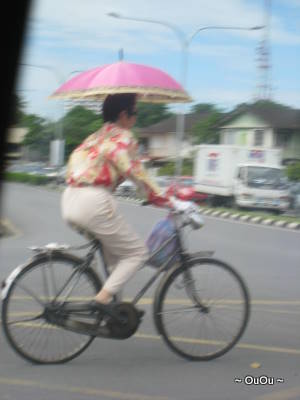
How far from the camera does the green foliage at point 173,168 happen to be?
4912 centimetres

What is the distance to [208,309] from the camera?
470 centimetres

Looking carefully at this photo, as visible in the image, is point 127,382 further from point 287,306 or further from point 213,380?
point 287,306

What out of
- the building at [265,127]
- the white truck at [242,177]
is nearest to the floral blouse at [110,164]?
the white truck at [242,177]

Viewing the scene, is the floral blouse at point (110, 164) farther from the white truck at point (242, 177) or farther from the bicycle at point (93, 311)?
the white truck at point (242, 177)

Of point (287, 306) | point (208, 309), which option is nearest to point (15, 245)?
point (287, 306)

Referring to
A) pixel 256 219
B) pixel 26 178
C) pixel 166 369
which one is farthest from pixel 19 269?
pixel 26 178

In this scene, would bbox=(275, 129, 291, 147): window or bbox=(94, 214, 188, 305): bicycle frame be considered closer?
bbox=(94, 214, 188, 305): bicycle frame

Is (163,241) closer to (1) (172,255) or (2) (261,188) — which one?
(1) (172,255)

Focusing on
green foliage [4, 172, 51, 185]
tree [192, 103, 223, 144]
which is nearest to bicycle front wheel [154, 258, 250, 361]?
green foliage [4, 172, 51, 185]

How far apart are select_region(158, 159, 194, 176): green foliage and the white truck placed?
18.6 meters

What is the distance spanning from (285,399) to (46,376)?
135 centimetres

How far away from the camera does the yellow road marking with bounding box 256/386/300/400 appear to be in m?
3.94

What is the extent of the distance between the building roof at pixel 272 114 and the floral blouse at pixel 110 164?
1971 inches

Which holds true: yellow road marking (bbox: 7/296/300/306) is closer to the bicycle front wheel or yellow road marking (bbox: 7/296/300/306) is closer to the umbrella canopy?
the bicycle front wheel
